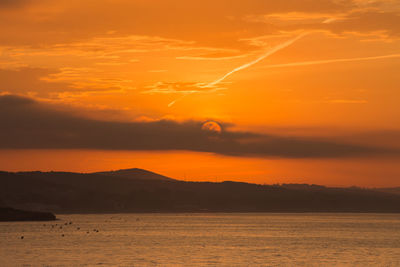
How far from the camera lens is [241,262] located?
104375 mm

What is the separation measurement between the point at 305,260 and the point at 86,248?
156 ft

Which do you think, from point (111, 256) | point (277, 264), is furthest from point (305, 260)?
point (111, 256)

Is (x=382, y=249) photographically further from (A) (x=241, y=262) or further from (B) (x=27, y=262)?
(B) (x=27, y=262)

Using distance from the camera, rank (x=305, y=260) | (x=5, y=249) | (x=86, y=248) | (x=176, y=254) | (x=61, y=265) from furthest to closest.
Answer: (x=86, y=248) < (x=5, y=249) < (x=176, y=254) < (x=305, y=260) < (x=61, y=265)

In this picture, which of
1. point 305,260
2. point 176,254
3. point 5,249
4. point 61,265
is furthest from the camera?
point 5,249

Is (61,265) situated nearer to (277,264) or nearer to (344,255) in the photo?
(277,264)

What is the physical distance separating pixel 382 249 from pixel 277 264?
4764 centimetres

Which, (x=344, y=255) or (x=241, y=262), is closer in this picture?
(x=241, y=262)

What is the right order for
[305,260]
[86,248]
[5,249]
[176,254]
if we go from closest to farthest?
[305,260] → [176,254] → [5,249] → [86,248]

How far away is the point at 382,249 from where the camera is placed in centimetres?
14100

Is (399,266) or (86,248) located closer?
(399,266)

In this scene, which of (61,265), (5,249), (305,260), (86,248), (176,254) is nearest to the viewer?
(61,265)

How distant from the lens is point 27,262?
10156cm

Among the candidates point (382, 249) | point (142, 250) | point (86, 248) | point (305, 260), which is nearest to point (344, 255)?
point (305, 260)
